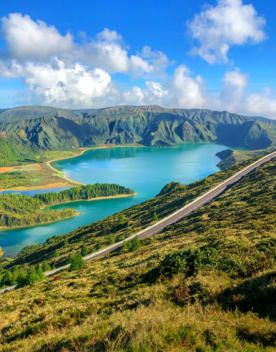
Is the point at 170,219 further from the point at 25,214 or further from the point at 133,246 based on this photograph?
the point at 25,214

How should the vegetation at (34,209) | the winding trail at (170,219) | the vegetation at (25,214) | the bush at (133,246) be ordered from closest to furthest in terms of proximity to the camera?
the bush at (133,246) < the winding trail at (170,219) < the vegetation at (25,214) < the vegetation at (34,209)

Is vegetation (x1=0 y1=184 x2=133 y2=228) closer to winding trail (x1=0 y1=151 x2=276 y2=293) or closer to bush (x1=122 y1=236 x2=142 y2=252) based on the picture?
winding trail (x1=0 y1=151 x2=276 y2=293)

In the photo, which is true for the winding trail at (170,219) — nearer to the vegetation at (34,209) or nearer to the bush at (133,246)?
the bush at (133,246)

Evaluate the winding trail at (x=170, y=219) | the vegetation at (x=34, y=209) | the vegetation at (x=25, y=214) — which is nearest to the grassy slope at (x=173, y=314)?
the winding trail at (x=170, y=219)


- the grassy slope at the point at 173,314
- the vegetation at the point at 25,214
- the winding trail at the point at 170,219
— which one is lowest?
the vegetation at the point at 25,214

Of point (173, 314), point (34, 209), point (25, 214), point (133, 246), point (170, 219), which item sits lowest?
point (25, 214)

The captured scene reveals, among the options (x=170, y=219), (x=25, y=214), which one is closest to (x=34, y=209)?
(x=25, y=214)

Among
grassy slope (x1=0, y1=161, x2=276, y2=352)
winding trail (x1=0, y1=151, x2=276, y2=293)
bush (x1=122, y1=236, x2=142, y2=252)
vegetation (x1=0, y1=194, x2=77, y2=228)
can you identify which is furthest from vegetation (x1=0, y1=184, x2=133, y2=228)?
grassy slope (x1=0, y1=161, x2=276, y2=352)

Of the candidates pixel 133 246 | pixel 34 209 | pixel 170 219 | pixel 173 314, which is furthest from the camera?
pixel 34 209

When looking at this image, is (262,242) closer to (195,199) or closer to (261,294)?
(261,294)

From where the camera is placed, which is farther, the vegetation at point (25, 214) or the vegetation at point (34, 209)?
the vegetation at point (34, 209)

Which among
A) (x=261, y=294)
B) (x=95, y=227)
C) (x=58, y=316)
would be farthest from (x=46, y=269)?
(x=261, y=294)
